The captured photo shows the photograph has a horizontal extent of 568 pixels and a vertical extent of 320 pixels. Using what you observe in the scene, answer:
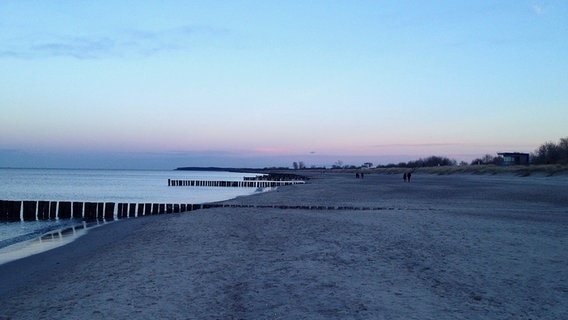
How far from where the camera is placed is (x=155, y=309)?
6562 mm

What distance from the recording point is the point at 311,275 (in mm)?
8109

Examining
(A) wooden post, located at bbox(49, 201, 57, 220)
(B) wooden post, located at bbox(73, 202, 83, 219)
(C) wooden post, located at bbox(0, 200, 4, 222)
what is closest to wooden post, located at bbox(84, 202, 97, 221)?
(B) wooden post, located at bbox(73, 202, 83, 219)

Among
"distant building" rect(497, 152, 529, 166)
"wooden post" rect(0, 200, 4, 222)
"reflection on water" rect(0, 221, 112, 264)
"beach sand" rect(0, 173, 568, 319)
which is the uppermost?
"distant building" rect(497, 152, 529, 166)

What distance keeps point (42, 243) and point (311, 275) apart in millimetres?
12861

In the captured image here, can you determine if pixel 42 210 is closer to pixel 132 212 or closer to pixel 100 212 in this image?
pixel 100 212

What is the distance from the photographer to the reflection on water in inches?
564

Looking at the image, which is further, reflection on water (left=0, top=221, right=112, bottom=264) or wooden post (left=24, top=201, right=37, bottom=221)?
wooden post (left=24, top=201, right=37, bottom=221)

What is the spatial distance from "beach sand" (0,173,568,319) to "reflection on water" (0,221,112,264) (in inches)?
37.7

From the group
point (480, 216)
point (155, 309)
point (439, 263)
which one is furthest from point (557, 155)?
point (155, 309)

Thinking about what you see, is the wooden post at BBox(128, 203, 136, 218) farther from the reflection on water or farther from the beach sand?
the beach sand

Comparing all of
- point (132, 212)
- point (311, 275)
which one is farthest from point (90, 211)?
point (311, 275)

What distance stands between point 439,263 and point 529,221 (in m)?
8.26

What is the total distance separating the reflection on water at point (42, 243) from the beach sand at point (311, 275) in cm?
96

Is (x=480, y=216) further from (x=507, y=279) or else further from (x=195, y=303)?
(x=195, y=303)
